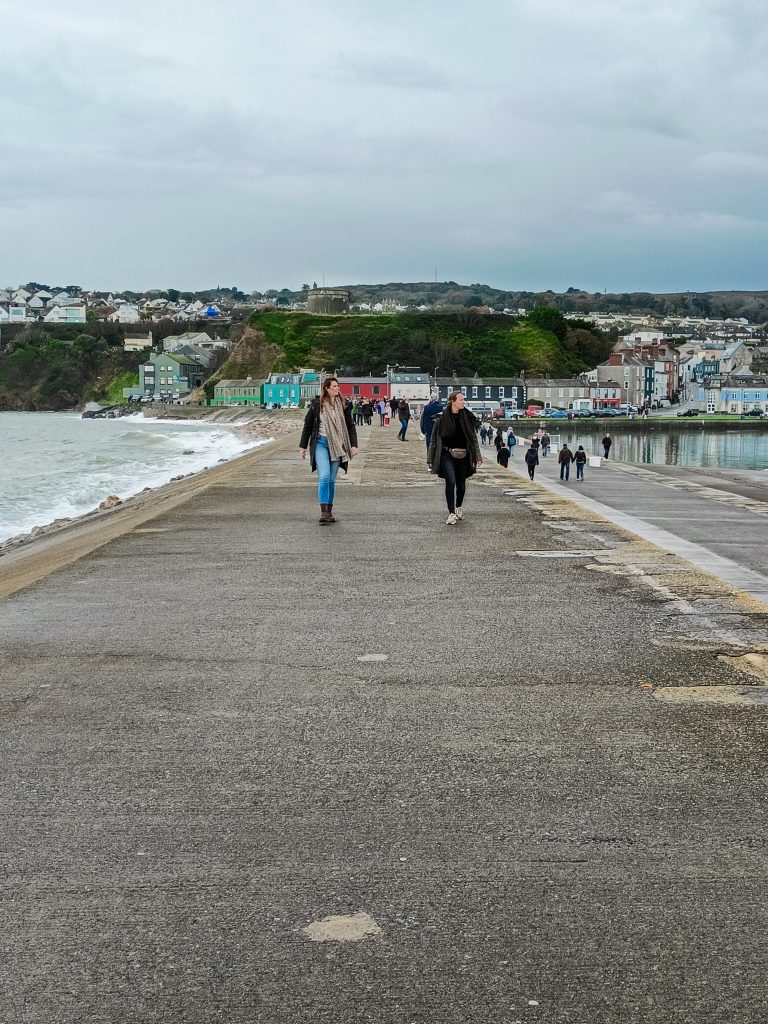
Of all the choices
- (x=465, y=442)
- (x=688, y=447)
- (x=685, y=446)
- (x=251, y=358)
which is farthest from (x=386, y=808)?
(x=251, y=358)

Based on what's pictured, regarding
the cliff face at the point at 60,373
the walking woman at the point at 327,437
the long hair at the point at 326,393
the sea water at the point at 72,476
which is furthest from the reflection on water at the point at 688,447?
the cliff face at the point at 60,373

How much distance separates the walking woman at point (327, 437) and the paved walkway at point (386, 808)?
4.18 m

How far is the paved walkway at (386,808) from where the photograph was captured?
2.51m

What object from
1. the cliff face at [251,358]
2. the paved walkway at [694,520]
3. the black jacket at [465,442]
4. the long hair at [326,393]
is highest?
the cliff face at [251,358]

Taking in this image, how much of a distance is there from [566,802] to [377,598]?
145 inches

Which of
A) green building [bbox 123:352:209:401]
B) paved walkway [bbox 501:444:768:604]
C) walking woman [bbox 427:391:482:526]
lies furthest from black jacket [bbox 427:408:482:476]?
green building [bbox 123:352:209:401]

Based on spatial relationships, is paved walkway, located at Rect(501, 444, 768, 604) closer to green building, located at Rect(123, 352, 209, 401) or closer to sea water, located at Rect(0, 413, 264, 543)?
sea water, located at Rect(0, 413, 264, 543)

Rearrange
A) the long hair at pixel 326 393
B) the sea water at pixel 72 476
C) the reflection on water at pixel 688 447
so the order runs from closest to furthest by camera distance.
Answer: the long hair at pixel 326 393 → the sea water at pixel 72 476 → the reflection on water at pixel 688 447

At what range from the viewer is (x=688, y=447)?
274 ft

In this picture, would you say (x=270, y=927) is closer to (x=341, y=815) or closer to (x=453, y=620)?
(x=341, y=815)

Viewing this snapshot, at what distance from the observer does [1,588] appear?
7.97 m

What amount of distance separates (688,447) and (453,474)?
76.2 meters

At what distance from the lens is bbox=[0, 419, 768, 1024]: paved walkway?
2514 mm

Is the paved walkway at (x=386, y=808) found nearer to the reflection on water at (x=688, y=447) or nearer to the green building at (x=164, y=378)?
the reflection on water at (x=688, y=447)
